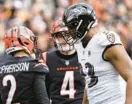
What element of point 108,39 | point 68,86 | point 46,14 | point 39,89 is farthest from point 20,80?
point 46,14

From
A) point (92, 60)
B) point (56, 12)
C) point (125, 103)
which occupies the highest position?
point (56, 12)

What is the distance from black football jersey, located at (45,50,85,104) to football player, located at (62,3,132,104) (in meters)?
1.84

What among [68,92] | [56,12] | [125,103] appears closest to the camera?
[125,103]

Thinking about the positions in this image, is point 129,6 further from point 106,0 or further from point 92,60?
point 92,60

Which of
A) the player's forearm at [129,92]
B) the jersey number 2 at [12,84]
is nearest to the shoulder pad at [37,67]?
the jersey number 2 at [12,84]

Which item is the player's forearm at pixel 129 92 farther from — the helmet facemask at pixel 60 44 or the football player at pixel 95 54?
the helmet facemask at pixel 60 44

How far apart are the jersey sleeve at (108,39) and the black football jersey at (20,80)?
3.45 ft

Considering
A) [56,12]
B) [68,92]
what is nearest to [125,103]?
[68,92]

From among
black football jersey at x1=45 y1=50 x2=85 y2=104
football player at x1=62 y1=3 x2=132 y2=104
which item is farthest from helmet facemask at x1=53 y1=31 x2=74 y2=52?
football player at x1=62 y1=3 x2=132 y2=104

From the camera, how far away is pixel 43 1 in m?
16.9

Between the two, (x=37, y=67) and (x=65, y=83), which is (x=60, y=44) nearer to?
(x=65, y=83)

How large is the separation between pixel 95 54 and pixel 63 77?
7.01ft

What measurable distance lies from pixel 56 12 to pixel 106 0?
2.90m

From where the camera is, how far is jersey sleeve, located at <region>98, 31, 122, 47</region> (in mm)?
5766
